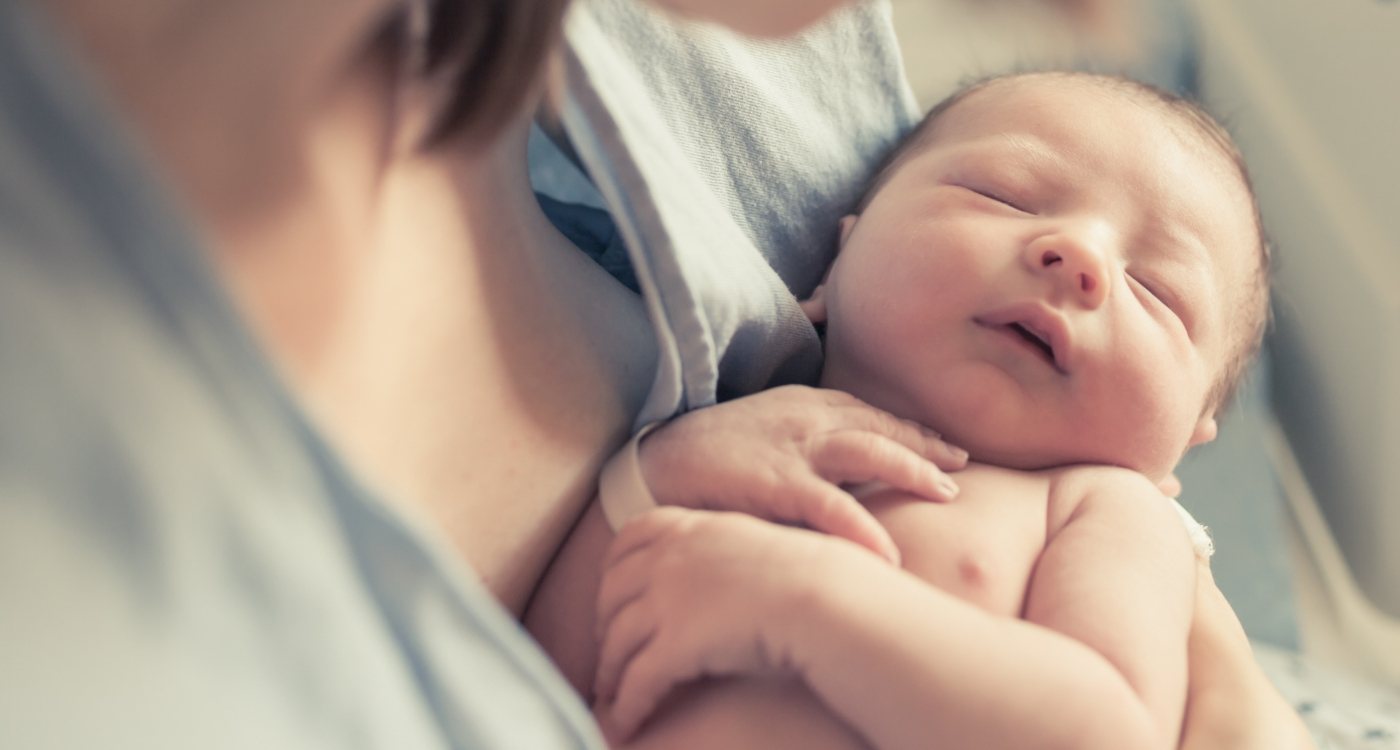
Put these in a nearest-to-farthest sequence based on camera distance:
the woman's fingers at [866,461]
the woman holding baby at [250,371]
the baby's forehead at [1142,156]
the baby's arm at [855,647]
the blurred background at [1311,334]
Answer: the woman holding baby at [250,371] < the baby's arm at [855,647] < the woman's fingers at [866,461] < the baby's forehead at [1142,156] < the blurred background at [1311,334]

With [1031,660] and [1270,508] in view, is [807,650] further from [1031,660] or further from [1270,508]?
[1270,508]

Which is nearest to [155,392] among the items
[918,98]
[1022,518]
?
[1022,518]

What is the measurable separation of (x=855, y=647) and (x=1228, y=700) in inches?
11.3

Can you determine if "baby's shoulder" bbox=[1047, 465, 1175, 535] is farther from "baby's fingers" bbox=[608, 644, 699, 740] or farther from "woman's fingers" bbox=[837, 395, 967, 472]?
"baby's fingers" bbox=[608, 644, 699, 740]

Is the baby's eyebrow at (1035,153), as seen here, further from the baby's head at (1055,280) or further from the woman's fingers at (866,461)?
the woman's fingers at (866,461)

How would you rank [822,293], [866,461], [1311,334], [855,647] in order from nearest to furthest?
[855,647] < [866,461] < [822,293] < [1311,334]

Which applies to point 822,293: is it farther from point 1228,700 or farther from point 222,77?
point 222,77

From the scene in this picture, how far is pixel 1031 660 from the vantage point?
547 millimetres

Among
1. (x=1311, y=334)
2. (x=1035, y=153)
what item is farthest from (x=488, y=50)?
(x=1311, y=334)

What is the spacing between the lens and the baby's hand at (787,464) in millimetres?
607

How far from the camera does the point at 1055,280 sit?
719 millimetres

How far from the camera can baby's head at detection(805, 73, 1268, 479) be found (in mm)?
722

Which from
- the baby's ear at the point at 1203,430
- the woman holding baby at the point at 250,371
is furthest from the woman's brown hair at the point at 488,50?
the baby's ear at the point at 1203,430

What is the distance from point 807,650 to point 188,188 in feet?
1.12
